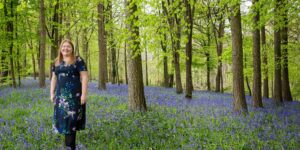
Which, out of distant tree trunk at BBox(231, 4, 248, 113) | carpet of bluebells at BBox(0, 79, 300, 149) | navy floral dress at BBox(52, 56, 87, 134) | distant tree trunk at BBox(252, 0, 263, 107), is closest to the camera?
navy floral dress at BBox(52, 56, 87, 134)

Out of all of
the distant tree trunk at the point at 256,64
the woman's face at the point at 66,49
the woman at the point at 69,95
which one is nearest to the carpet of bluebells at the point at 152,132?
the woman at the point at 69,95

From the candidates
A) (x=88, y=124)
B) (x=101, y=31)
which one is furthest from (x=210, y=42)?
(x=88, y=124)

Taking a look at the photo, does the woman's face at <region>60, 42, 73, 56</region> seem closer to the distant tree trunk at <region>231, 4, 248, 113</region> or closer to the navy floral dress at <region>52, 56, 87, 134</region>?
the navy floral dress at <region>52, 56, 87, 134</region>

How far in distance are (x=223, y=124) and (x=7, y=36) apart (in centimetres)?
1634

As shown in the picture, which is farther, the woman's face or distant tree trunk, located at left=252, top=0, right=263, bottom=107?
distant tree trunk, located at left=252, top=0, right=263, bottom=107

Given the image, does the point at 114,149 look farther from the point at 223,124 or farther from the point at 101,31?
the point at 101,31

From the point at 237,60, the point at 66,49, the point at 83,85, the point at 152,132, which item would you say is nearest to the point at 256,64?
the point at 237,60

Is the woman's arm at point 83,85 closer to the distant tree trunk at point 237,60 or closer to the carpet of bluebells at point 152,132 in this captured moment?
the carpet of bluebells at point 152,132

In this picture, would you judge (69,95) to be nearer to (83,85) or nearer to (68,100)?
(68,100)

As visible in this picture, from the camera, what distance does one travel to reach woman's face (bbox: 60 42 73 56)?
18.4ft

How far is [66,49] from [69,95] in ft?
3.17

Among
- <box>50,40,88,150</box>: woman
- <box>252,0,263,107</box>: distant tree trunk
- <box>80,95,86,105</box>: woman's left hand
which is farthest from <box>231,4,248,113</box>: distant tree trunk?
<box>80,95,86,105</box>: woman's left hand

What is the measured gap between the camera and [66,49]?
559cm

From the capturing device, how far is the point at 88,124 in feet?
24.4
